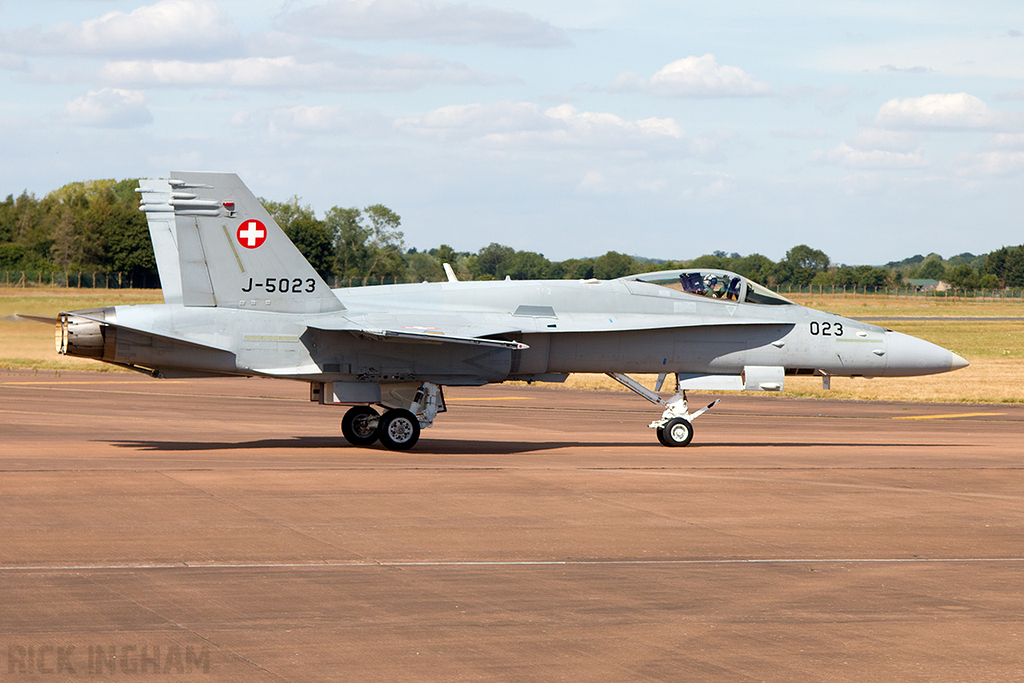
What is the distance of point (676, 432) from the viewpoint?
19.4 meters

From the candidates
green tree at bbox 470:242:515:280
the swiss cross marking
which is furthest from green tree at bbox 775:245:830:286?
the swiss cross marking

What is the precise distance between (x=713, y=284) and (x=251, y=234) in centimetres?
808

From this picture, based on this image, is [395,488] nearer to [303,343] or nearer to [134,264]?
[303,343]

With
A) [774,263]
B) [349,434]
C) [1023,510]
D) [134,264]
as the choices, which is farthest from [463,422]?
[774,263]

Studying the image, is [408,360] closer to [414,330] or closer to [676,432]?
[414,330]

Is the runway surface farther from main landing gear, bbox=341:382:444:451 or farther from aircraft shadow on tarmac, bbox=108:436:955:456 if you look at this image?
main landing gear, bbox=341:382:444:451

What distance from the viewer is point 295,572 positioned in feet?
30.6

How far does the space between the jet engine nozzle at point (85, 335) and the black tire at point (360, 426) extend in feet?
13.6

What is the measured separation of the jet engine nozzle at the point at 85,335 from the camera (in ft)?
53.5

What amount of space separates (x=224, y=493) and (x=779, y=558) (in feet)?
21.9

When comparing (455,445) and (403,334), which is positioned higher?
(403,334)

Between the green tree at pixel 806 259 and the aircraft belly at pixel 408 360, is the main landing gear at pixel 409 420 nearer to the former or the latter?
the aircraft belly at pixel 408 360

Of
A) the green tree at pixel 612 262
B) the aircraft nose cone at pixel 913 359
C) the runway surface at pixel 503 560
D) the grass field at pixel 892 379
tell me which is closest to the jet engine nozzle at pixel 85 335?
the grass field at pixel 892 379

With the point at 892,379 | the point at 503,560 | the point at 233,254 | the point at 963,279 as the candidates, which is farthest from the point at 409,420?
the point at 963,279
